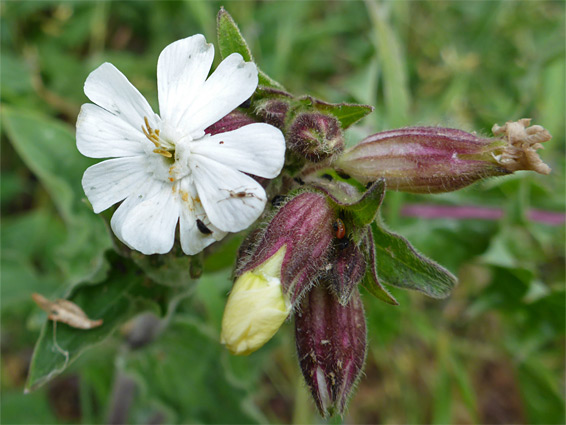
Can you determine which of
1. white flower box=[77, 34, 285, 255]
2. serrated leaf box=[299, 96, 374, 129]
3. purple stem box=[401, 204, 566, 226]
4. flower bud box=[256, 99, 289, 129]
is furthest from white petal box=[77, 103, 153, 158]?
purple stem box=[401, 204, 566, 226]

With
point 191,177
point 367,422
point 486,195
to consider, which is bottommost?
point 367,422

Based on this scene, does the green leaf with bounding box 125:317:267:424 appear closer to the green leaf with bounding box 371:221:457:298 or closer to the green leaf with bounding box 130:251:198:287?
the green leaf with bounding box 130:251:198:287

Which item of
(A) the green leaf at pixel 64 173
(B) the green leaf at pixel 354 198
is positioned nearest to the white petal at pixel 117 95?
(B) the green leaf at pixel 354 198

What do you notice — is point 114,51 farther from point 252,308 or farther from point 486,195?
point 252,308

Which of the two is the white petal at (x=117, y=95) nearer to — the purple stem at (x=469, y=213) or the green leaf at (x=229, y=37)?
the green leaf at (x=229, y=37)

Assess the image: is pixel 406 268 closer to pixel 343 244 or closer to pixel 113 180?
pixel 343 244

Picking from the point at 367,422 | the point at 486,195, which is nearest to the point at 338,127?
the point at 486,195
